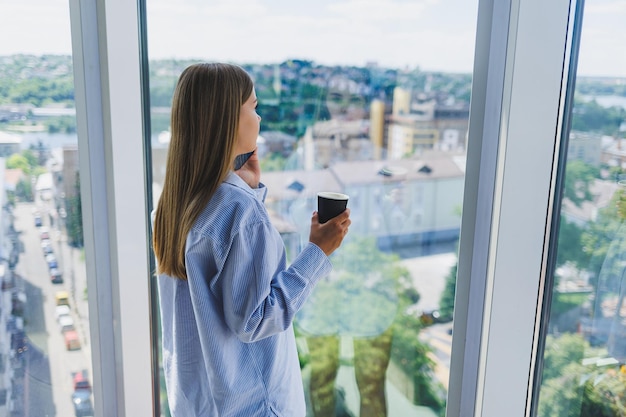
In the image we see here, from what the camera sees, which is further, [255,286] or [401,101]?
[401,101]

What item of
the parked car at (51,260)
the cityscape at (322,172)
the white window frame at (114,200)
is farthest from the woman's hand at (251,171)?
the parked car at (51,260)

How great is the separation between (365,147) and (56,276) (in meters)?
1.00

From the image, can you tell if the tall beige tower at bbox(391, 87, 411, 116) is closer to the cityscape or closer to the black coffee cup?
the cityscape

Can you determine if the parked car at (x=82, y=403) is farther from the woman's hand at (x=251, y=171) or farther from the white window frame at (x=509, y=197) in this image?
the white window frame at (x=509, y=197)

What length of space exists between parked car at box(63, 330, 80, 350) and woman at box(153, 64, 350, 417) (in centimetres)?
73

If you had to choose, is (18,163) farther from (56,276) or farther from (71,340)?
(71,340)

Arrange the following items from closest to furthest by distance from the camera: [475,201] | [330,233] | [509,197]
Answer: [330,233], [509,197], [475,201]

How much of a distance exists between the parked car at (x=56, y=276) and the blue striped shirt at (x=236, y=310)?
68cm

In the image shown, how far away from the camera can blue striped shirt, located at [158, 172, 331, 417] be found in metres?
1.20

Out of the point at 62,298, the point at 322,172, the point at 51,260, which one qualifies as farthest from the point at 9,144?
the point at 322,172

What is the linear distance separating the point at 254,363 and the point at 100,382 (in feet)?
2.96

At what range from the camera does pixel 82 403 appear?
1.99 meters

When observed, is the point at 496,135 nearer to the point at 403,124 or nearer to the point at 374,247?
the point at 403,124

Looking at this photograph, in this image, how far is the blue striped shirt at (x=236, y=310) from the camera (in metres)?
1.20
